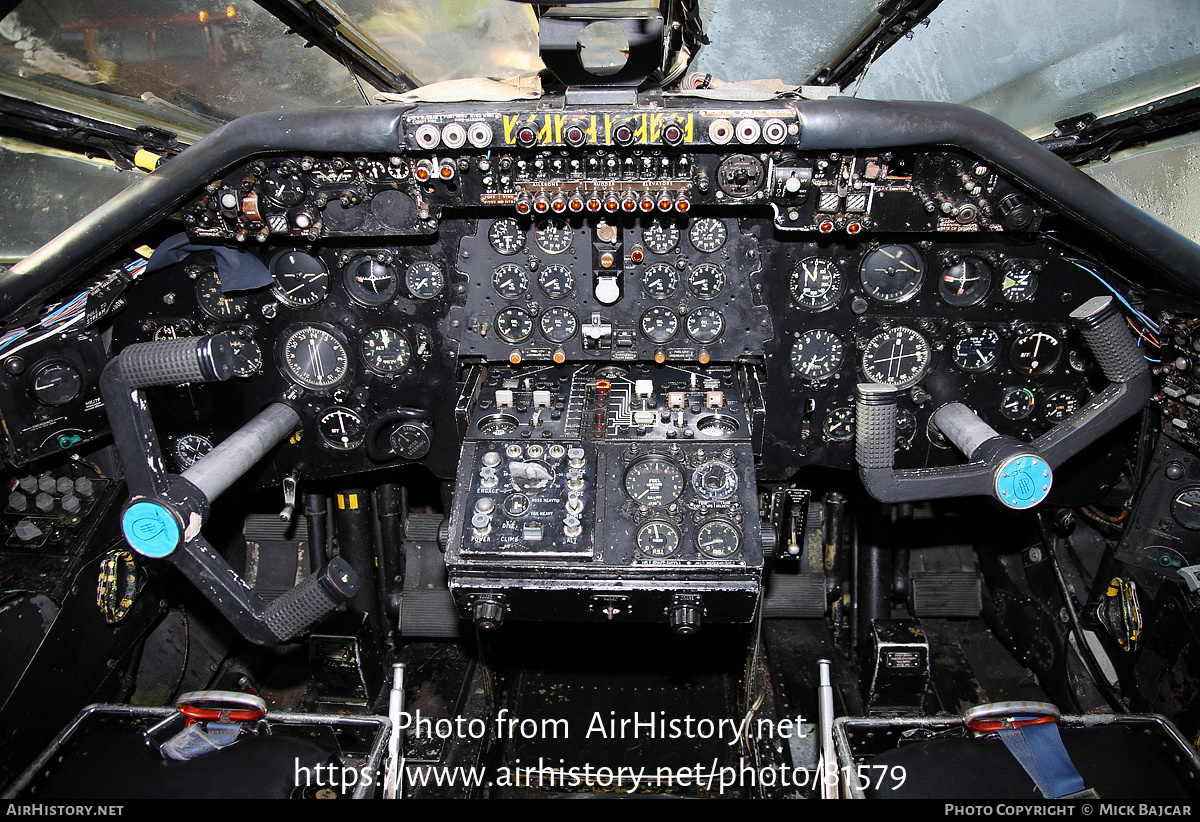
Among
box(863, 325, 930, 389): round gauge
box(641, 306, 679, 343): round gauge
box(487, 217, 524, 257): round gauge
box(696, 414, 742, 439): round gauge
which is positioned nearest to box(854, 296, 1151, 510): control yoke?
box(696, 414, 742, 439): round gauge

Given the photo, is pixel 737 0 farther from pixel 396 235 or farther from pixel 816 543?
pixel 816 543

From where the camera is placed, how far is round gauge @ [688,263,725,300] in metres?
3.59

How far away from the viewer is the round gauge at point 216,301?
3682mm

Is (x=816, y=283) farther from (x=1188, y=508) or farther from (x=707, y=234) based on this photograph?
(x=1188, y=508)

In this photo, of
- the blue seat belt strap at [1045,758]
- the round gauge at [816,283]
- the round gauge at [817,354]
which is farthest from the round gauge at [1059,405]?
the blue seat belt strap at [1045,758]

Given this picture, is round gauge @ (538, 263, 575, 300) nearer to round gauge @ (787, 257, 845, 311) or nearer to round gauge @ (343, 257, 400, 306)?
round gauge @ (343, 257, 400, 306)

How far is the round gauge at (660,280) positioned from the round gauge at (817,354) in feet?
2.29

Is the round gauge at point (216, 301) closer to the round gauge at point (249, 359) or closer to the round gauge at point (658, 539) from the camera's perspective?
the round gauge at point (249, 359)

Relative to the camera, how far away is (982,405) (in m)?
3.85

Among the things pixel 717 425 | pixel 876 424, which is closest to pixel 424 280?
pixel 717 425

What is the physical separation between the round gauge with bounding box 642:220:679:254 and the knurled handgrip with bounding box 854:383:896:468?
1.15m

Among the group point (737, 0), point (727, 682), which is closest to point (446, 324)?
point (737, 0)

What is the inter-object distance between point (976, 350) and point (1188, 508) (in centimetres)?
121

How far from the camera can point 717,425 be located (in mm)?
3545
